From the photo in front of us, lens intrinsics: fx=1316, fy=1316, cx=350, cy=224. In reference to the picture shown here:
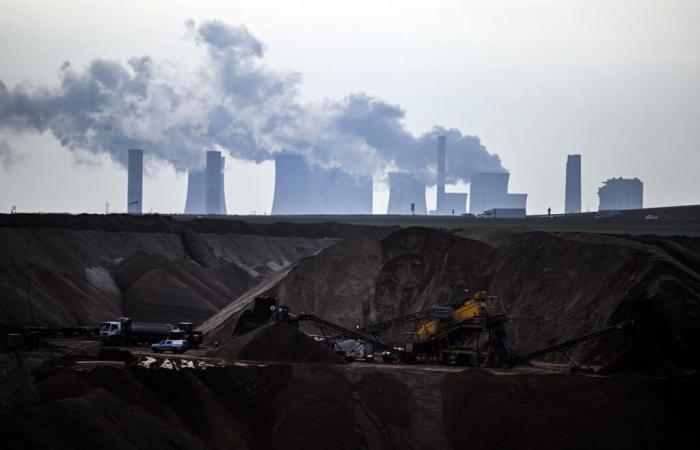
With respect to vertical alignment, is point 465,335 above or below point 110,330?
above

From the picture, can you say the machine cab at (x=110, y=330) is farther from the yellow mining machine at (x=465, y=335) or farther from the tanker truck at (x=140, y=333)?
the yellow mining machine at (x=465, y=335)

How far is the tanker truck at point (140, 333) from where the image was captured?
2876 inches

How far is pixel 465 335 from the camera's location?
65438 millimetres

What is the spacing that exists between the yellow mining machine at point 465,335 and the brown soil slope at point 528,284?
5.26 meters

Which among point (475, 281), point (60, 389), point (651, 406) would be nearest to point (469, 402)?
point (651, 406)

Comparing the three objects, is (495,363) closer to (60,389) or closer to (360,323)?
(360,323)

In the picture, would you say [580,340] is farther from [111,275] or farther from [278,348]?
[111,275]

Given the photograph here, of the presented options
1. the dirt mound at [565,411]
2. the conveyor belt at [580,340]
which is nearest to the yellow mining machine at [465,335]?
the conveyor belt at [580,340]

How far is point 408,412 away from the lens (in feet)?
176

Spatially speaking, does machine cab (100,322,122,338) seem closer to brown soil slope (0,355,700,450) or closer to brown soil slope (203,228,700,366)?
brown soil slope (203,228,700,366)

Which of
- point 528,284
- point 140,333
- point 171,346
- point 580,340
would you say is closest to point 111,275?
point 140,333

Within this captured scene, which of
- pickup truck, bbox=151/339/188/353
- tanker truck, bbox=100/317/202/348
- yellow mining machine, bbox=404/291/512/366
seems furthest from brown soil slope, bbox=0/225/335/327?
yellow mining machine, bbox=404/291/512/366

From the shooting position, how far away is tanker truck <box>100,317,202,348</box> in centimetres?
7306

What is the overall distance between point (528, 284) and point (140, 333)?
879 inches
